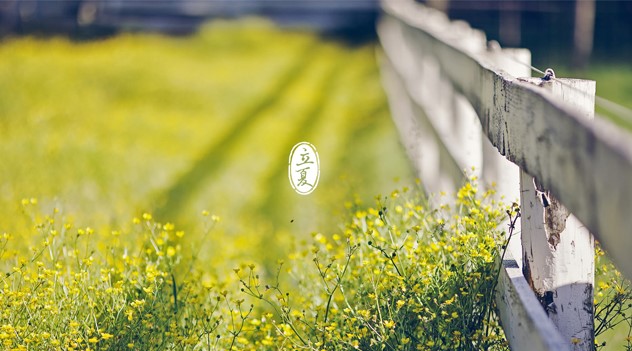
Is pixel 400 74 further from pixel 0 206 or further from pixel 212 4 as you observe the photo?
pixel 212 4

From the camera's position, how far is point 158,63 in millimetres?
16719

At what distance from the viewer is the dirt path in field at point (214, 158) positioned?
764 centimetres

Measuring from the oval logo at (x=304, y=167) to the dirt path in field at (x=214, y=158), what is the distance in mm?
2577

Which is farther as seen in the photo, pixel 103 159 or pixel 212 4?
pixel 212 4

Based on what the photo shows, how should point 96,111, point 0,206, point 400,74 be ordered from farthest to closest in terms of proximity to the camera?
1. point 96,111
2. point 400,74
3. point 0,206

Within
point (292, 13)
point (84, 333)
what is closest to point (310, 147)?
point (84, 333)

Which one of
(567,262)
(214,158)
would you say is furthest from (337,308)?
(214,158)

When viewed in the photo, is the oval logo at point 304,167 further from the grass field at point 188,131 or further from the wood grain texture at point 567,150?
the grass field at point 188,131

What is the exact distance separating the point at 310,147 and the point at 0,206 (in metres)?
3.26

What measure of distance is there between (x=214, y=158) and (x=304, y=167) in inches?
215

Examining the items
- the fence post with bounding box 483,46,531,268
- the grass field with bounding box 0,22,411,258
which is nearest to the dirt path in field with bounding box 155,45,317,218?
the grass field with bounding box 0,22,411,258

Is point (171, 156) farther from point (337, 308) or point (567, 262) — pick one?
point (567, 262)

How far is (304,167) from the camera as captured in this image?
14.3 ft

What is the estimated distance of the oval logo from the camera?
4305 mm
